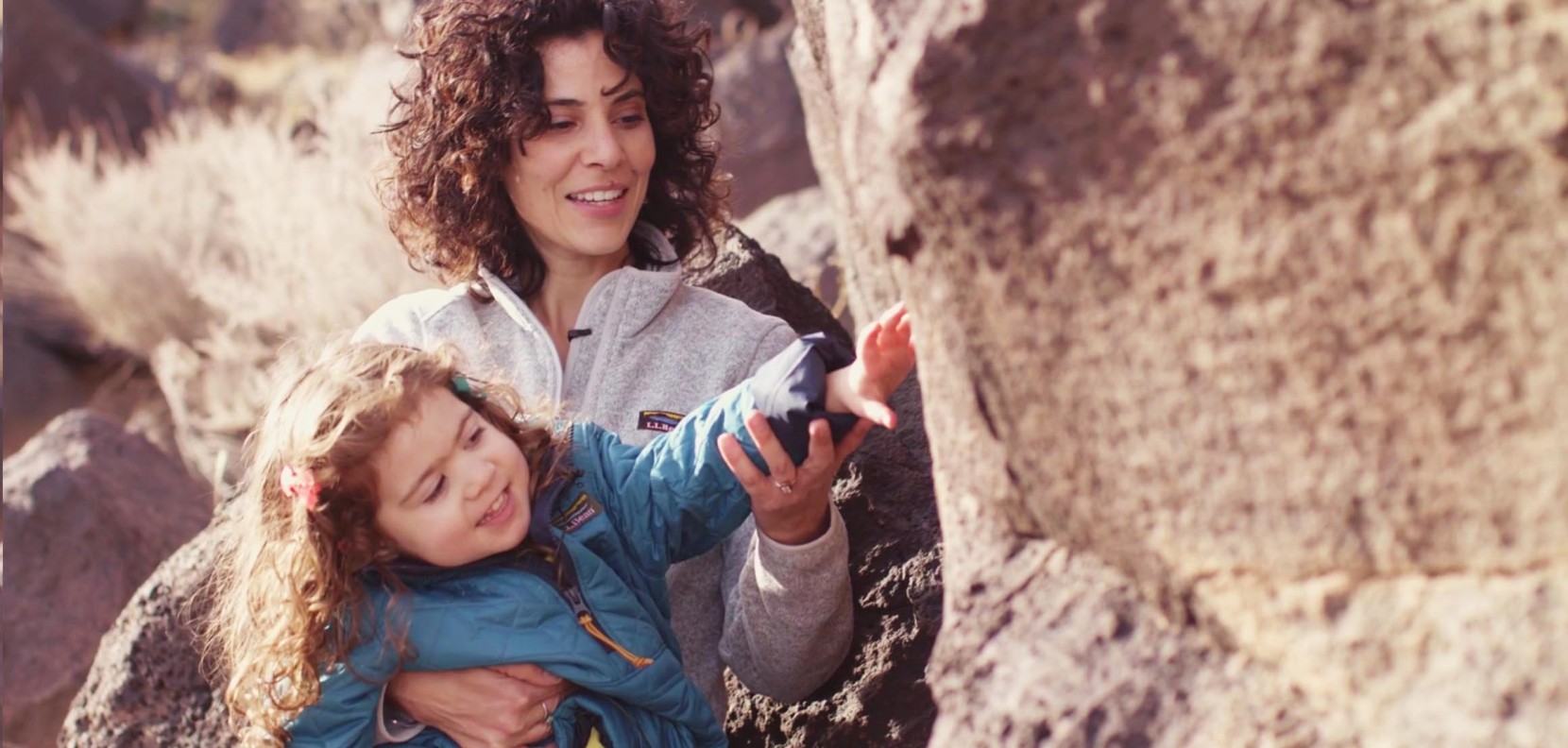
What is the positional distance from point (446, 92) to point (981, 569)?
1.45m

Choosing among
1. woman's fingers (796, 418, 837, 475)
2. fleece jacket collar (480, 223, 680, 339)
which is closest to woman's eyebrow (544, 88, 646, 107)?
fleece jacket collar (480, 223, 680, 339)

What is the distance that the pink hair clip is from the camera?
2.01m

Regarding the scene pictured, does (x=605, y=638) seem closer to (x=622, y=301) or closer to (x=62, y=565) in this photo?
(x=622, y=301)

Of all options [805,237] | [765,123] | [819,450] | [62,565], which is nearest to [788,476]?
[819,450]

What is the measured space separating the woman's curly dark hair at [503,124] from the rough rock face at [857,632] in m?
0.28

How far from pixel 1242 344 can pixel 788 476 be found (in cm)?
75

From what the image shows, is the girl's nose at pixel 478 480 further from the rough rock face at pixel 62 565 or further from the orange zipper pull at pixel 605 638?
the rough rock face at pixel 62 565

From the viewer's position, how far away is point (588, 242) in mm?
2609

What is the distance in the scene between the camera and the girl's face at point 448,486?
2.03 metres

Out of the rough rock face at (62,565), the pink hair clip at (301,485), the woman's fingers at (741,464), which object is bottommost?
the rough rock face at (62,565)

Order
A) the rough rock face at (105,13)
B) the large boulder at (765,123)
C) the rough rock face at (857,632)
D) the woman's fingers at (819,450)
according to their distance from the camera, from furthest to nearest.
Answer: the rough rock face at (105,13), the large boulder at (765,123), the rough rock face at (857,632), the woman's fingers at (819,450)

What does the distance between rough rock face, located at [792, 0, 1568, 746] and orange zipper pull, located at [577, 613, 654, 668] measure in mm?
617

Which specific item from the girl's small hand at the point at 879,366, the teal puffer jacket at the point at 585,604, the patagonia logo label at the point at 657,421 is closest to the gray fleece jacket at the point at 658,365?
the patagonia logo label at the point at 657,421

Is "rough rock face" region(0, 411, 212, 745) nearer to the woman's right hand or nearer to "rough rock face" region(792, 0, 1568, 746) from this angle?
the woman's right hand
